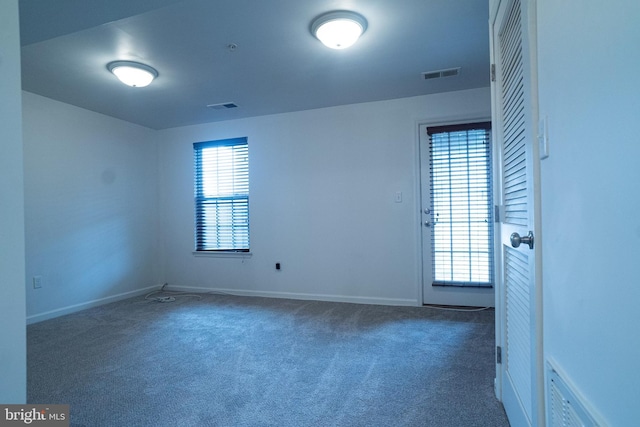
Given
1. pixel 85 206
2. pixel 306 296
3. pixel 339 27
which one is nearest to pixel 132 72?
pixel 339 27

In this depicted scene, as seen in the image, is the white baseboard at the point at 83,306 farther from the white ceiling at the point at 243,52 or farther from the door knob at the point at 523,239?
the door knob at the point at 523,239

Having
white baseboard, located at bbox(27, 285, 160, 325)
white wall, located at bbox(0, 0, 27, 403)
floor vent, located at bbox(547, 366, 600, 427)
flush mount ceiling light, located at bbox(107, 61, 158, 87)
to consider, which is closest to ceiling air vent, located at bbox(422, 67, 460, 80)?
flush mount ceiling light, located at bbox(107, 61, 158, 87)

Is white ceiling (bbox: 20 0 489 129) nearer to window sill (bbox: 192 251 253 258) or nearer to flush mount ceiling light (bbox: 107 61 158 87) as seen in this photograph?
flush mount ceiling light (bbox: 107 61 158 87)

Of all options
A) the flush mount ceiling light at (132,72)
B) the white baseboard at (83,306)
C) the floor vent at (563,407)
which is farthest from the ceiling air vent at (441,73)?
the white baseboard at (83,306)

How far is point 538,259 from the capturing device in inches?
40.7

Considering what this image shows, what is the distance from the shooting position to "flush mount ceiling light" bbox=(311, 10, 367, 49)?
81.7 inches

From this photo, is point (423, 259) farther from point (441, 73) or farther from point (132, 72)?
point (132, 72)

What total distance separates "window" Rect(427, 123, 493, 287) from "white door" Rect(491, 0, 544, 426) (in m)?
1.83

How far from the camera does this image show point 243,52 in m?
2.54

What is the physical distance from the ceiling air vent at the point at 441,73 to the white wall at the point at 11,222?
287 centimetres

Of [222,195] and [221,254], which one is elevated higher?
[222,195]

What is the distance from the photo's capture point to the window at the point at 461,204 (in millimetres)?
3420

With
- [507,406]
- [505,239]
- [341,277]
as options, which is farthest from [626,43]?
[341,277]

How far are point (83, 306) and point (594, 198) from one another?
4.68 meters
